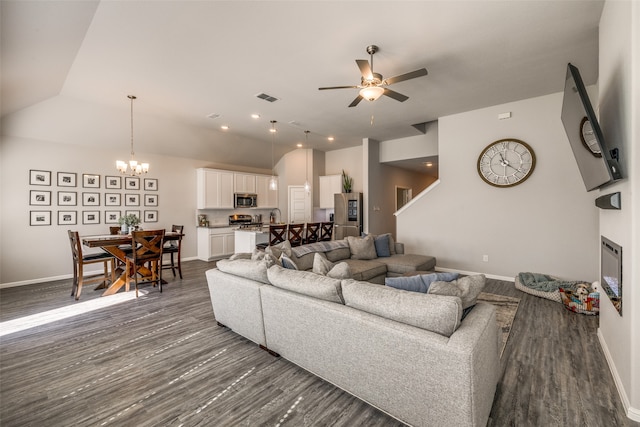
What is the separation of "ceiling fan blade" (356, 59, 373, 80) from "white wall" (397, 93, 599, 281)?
3.25m

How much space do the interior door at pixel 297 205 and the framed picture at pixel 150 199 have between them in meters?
3.73

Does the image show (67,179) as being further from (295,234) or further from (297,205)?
(297,205)

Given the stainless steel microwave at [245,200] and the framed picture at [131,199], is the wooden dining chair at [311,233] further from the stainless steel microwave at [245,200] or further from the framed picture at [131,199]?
the framed picture at [131,199]

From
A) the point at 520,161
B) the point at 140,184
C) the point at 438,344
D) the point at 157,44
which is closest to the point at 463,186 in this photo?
the point at 520,161

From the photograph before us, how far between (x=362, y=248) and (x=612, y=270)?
282 cm

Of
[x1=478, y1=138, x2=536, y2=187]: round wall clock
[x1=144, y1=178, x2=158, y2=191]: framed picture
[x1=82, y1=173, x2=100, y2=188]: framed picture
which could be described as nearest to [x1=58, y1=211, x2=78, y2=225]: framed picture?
[x1=82, y1=173, x2=100, y2=188]: framed picture

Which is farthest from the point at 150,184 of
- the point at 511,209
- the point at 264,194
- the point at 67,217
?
the point at 511,209

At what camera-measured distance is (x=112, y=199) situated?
580 centimetres

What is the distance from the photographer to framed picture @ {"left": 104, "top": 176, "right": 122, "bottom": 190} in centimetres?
573

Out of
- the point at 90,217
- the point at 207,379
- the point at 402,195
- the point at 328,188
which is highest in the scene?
the point at 328,188

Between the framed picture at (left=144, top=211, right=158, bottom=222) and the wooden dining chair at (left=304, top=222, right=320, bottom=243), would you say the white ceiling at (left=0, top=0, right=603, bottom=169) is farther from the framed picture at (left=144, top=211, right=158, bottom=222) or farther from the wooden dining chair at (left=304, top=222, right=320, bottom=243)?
the wooden dining chair at (left=304, top=222, right=320, bottom=243)

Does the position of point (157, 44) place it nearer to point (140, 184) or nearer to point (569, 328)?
point (140, 184)

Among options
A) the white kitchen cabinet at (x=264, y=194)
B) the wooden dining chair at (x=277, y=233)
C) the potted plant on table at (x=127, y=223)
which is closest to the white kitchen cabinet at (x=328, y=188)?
the white kitchen cabinet at (x=264, y=194)

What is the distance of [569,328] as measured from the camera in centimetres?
298
